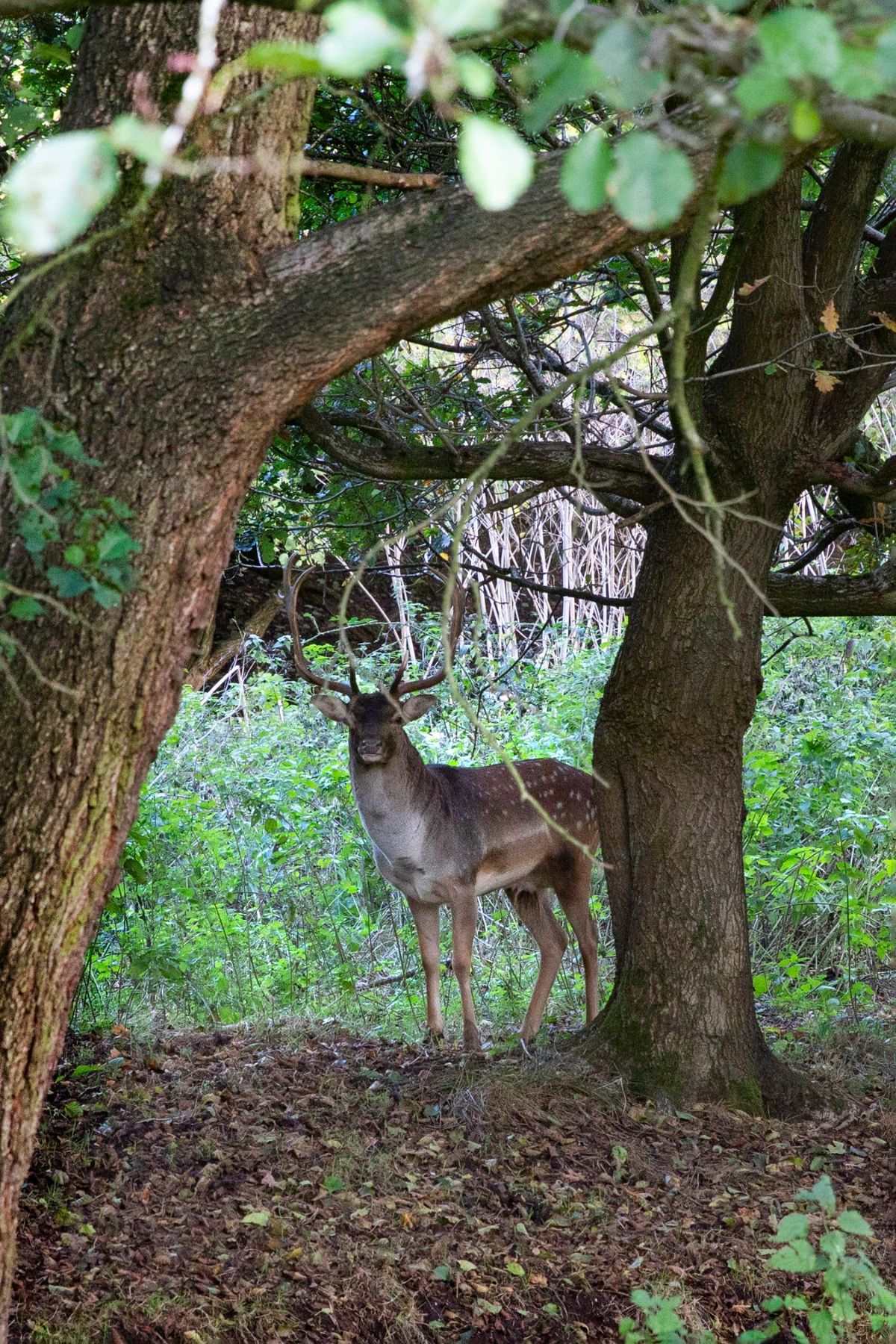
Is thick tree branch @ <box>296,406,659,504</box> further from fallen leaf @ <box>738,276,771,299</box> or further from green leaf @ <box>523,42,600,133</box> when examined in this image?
green leaf @ <box>523,42,600,133</box>

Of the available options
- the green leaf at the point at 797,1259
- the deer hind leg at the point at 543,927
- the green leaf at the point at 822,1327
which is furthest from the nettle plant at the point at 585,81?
the deer hind leg at the point at 543,927

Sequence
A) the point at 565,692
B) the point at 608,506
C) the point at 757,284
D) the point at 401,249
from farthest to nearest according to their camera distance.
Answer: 1. the point at 565,692
2. the point at 608,506
3. the point at 757,284
4. the point at 401,249

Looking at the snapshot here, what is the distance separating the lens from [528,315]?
6.89 meters

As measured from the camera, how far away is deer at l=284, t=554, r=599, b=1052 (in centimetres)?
729

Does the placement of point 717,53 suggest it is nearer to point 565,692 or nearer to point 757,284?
point 757,284

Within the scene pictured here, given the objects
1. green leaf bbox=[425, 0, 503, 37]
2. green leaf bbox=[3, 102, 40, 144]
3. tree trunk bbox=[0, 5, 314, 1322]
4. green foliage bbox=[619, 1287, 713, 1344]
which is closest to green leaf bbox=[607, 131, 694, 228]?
green leaf bbox=[425, 0, 503, 37]

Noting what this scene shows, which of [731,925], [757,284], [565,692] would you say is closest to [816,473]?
[757,284]

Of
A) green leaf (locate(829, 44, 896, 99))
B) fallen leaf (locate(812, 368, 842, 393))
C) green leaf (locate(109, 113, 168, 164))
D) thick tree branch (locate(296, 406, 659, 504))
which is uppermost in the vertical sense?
fallen leaf (locate(812, 368, 842, 393))

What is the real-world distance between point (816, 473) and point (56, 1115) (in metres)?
3.90

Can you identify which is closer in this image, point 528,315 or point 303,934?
point 528,315

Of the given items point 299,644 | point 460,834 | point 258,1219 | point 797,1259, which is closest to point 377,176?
point 797,1259

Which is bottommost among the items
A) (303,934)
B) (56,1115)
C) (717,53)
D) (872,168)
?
(56,1115)

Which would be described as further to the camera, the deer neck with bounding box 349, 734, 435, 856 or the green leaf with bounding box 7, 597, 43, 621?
the deer neck with bounding box 349, 734, 435, 856

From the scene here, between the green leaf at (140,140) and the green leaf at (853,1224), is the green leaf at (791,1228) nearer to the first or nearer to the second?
the green leaf at (853,1224)
